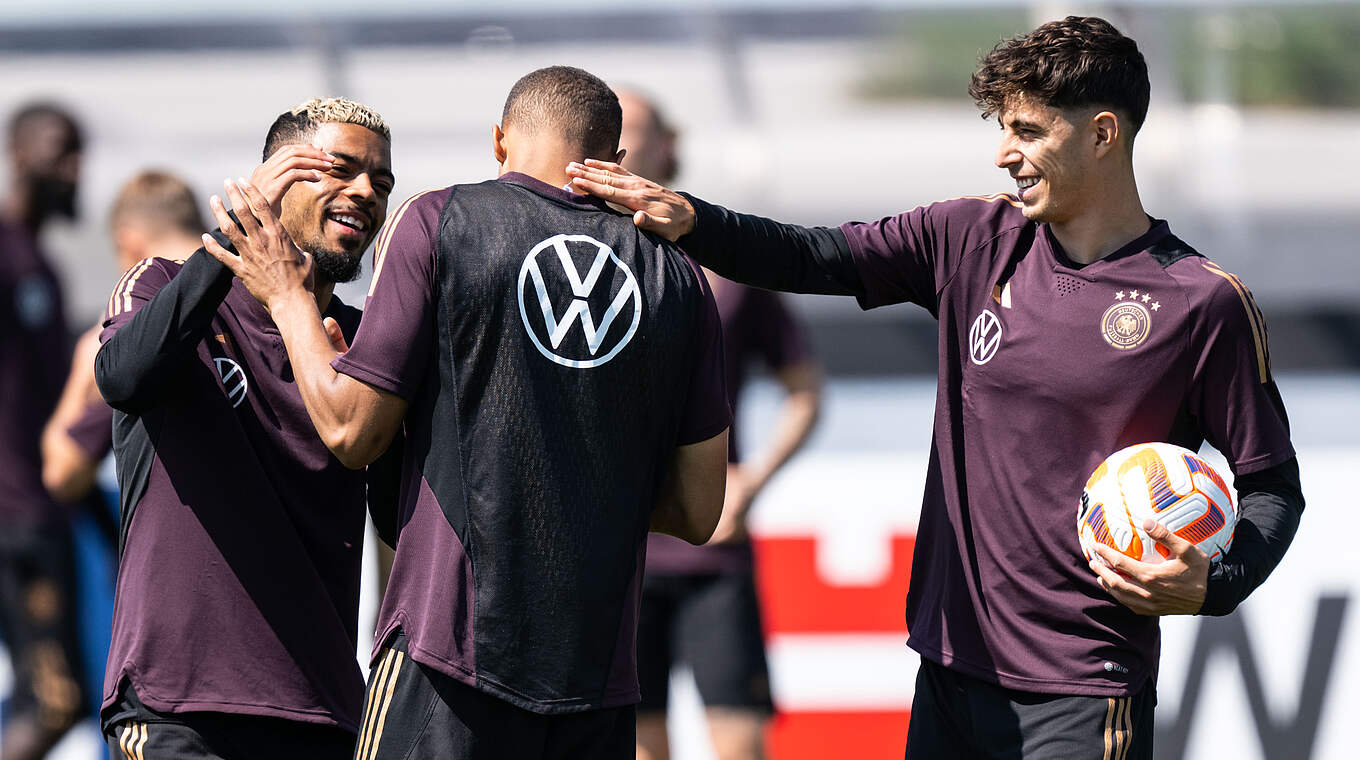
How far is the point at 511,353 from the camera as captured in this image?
285 cm

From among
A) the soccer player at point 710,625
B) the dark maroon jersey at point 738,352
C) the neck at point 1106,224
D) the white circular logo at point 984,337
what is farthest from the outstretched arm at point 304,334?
the dark maroon jersey at point 738,352

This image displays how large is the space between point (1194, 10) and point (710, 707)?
4.47 meters

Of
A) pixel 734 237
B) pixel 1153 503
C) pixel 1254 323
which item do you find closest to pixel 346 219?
pixel 734 237

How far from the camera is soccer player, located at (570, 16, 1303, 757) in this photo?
3158 millimetres

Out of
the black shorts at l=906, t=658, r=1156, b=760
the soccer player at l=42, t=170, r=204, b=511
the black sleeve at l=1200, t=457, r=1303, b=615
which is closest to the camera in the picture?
the black sleeve at l=1200, t=457, r=1303, b=615

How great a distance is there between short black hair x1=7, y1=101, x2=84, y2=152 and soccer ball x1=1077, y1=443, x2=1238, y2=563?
5031 mm

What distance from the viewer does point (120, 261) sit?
5.13 metres

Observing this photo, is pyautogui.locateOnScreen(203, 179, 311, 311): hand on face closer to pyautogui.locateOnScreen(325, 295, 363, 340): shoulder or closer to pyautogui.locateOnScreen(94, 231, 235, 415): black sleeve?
pyautogui.locateOnScreen(94, 231, 235, 415): black sleeve

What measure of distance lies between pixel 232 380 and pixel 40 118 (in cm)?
407

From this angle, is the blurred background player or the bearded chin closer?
the bearded chin

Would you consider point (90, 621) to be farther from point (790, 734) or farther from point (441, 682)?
point (441, 682)

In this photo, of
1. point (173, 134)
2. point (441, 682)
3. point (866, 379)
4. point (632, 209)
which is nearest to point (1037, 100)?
point (632, 209)

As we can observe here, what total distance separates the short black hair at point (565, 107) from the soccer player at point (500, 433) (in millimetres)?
120

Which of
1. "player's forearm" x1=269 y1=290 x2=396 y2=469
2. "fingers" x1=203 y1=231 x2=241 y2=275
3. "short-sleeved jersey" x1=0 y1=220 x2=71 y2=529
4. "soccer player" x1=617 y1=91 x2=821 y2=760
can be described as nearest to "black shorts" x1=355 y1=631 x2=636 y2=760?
"player's forearm" x1=269 y1=290 x2=396 y2=469
